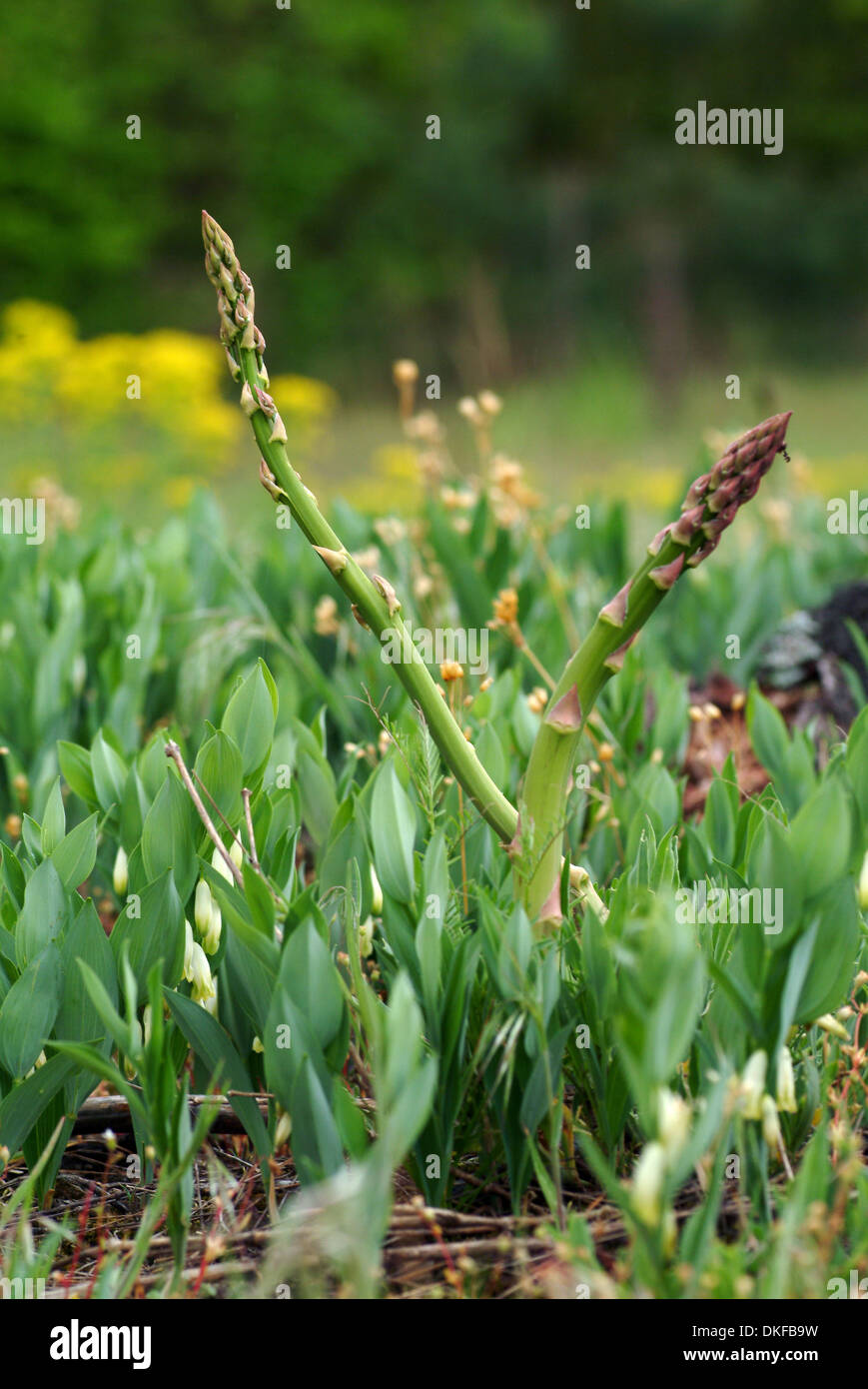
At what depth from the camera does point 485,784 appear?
4.38ft

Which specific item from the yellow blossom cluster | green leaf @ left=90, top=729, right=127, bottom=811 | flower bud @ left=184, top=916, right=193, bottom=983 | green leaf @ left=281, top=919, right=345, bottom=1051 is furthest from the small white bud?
the yellow blossom cluster

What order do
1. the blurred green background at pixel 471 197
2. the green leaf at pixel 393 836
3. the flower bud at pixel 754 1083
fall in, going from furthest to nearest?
the blurred green background at pixel 471 197, the green leaf at pixel 393 836, the flower bud at pixel 754 1083

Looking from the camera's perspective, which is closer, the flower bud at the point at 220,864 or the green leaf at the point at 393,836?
the green leaf at the point at 393,836

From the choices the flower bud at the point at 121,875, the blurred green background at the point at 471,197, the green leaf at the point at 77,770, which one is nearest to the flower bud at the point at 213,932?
the flower bud at the point at 121,875

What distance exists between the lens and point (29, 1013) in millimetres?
1318

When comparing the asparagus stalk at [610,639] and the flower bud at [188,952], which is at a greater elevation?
the asparagus stalk at [610,639]

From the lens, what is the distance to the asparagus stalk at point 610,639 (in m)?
1.20

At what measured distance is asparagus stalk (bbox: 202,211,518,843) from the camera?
4.13 feet

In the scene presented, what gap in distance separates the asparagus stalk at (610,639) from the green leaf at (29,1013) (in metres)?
0.51

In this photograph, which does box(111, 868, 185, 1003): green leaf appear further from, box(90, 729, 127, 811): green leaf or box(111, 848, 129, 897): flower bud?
box(90, 729, 127, 811): green leaf

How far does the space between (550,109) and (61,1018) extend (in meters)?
20.6

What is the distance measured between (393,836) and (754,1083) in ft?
1.50

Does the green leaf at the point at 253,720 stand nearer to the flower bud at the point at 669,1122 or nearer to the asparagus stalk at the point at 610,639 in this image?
the asparagus stalk at the point at 610,639

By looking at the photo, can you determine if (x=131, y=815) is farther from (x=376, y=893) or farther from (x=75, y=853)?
(x=376, y=893)
